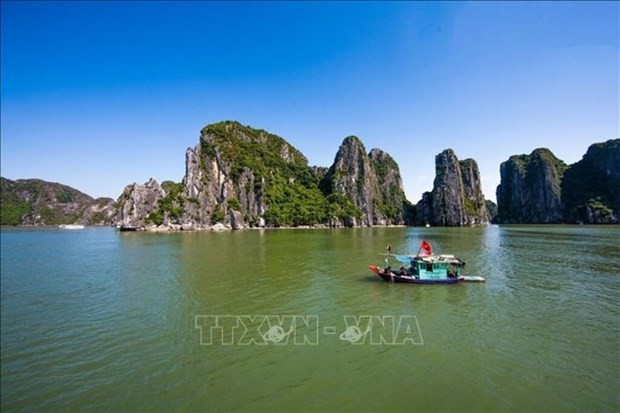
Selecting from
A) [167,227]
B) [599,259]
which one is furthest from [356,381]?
[167,227]

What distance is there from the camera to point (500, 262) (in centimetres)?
4097

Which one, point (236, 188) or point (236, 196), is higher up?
point (236, 188)

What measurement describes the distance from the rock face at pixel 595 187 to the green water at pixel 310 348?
189 meters

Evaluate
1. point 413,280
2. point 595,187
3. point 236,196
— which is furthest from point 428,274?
point 595,187

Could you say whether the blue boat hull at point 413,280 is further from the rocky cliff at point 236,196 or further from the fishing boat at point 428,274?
the rocky cliff at point 236,196

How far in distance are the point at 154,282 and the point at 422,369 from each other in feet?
79.6

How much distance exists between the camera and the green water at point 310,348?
10844mm

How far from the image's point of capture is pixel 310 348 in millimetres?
14781

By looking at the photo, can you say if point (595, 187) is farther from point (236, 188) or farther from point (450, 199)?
point (236, 188)

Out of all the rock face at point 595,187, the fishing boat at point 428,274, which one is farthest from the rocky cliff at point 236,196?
the fishing boat at point 428,274

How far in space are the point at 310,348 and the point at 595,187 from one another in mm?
230719

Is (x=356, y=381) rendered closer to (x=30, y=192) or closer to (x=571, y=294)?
(x=571, y=294)

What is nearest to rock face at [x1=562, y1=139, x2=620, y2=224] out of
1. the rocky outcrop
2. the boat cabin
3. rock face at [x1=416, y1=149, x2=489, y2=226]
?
rock face at [x1=416, y1=149, x2=489, y2=226]

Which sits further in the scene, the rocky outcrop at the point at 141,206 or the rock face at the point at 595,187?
the rock face at the point at 595,187
